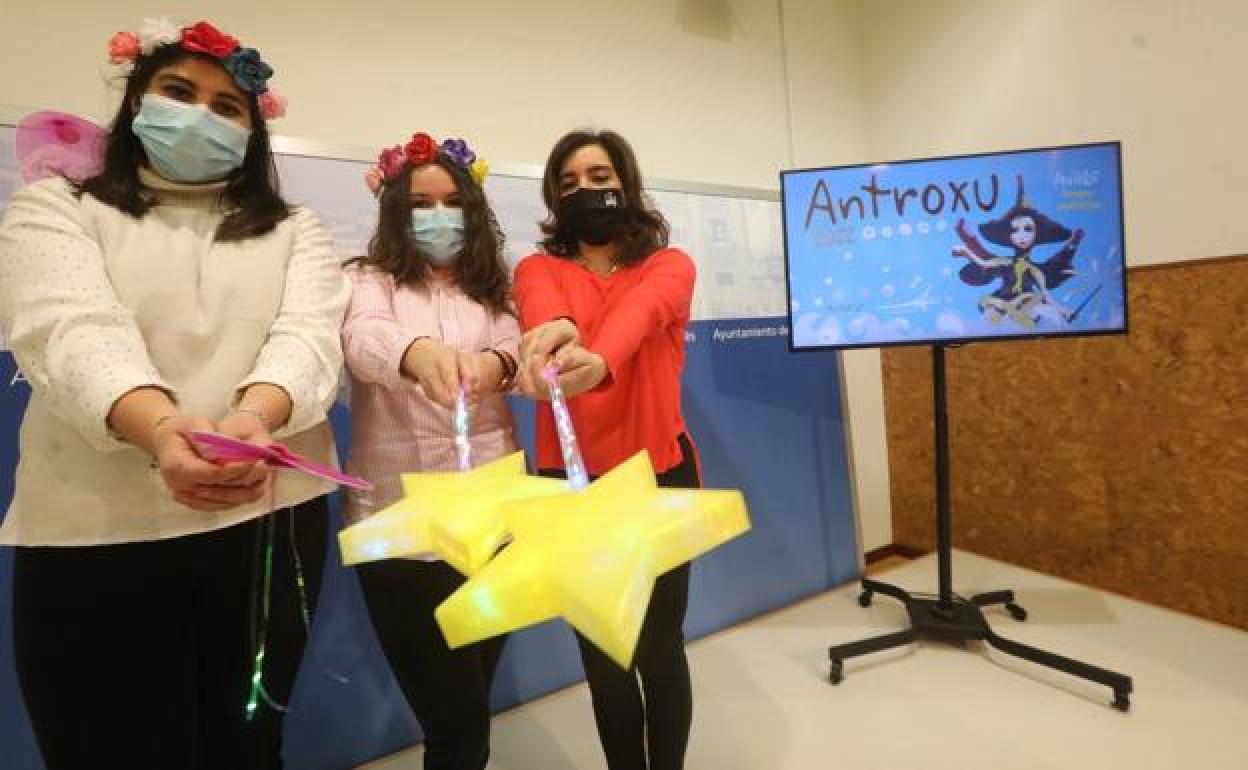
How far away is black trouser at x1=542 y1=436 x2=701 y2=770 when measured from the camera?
3.47ft

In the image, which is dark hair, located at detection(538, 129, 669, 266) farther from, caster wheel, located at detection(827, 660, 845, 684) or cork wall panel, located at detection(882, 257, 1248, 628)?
cork wall panel, located at detection(882, 257, 1248, 628)

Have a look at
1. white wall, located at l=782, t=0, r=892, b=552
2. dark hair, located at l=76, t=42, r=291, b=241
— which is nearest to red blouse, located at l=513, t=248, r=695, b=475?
dark hair, located at l=76, t=42, r=291, b=241

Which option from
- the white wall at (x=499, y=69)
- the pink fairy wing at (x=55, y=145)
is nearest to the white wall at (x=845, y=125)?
the white wall at (x=499, y=69)

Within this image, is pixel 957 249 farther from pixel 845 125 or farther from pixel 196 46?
pixel 196 46

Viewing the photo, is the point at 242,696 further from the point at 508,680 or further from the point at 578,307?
the point at 508,680

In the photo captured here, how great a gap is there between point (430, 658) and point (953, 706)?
1.39 meters

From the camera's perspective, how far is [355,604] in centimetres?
162

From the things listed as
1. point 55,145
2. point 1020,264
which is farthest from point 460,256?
point 1020,264

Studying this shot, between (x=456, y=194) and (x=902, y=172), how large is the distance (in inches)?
49.5

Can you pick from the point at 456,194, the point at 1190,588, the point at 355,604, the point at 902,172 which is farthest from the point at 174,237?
the point at 1190,588

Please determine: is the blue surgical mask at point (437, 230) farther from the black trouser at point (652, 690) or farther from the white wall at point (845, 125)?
the white wall at point (845, 125)

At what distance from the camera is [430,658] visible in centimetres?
107

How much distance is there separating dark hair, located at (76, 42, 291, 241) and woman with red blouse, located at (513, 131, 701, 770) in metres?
0.41

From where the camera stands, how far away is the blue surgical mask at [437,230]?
110 centimetres
